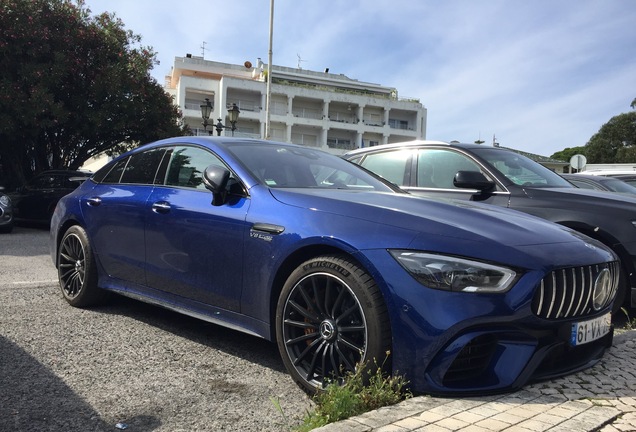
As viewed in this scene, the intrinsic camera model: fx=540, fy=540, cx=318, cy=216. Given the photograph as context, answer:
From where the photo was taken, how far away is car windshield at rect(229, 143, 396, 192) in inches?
145

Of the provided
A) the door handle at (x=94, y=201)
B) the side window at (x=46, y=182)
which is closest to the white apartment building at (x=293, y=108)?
the side window at (x=46, y=182)

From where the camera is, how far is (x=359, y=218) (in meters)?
2.88

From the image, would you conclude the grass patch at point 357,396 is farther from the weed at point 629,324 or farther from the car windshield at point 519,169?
the car windshield at point 519,169

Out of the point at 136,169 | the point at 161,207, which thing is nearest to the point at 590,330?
the point at 161,207

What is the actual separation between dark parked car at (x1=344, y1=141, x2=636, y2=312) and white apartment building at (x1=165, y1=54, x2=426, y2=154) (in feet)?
142

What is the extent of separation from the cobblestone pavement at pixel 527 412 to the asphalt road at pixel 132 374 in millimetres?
561

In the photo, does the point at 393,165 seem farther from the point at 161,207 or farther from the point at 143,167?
the point at 161,207

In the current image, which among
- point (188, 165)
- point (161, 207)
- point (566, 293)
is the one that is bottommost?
point (566, 293)

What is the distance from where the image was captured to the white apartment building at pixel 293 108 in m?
50.6

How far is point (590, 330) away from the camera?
2.82m

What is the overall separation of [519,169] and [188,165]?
351 cm

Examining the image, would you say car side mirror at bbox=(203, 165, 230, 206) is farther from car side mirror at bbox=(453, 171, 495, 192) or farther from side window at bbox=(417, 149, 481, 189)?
side window at bbox=(417, 149, 481, 189)

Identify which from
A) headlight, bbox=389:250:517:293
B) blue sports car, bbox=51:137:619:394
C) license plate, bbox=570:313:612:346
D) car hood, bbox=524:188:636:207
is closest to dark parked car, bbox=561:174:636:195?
car hood, bbox=524:188:636:207

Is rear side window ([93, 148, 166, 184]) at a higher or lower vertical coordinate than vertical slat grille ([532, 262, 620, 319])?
higher
